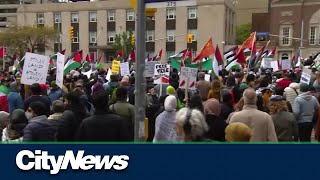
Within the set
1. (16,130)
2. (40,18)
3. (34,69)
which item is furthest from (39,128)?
(40,18)

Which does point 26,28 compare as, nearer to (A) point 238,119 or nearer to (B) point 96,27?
(B) point 96,27

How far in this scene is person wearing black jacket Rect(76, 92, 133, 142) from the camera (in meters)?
5.90

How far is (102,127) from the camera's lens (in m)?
5.93

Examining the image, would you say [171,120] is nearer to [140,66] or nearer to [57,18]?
[140,66]

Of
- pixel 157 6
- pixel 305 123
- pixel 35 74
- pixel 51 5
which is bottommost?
pixel 305 123

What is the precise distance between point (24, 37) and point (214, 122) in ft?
205

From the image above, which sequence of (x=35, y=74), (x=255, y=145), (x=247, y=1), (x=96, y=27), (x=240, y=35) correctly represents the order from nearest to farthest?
1. (x=255, y=145)
2. (x=35, y=74)
3. (x=96, y=27)
4. (x=240, y=35)
5. (x=247, y=1)

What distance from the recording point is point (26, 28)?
66.1m

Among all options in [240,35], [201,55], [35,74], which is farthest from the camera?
[240,35]

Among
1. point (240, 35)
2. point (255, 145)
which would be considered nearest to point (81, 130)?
point (255, 145)

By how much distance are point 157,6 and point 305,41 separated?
68513mm

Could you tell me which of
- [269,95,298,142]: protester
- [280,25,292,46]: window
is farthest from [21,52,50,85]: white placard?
[280,25,292,46]: window

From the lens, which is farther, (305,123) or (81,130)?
(305,123)

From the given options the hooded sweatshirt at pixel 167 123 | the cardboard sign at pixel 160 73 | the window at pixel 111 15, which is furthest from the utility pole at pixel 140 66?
the window at pixel 111 15
